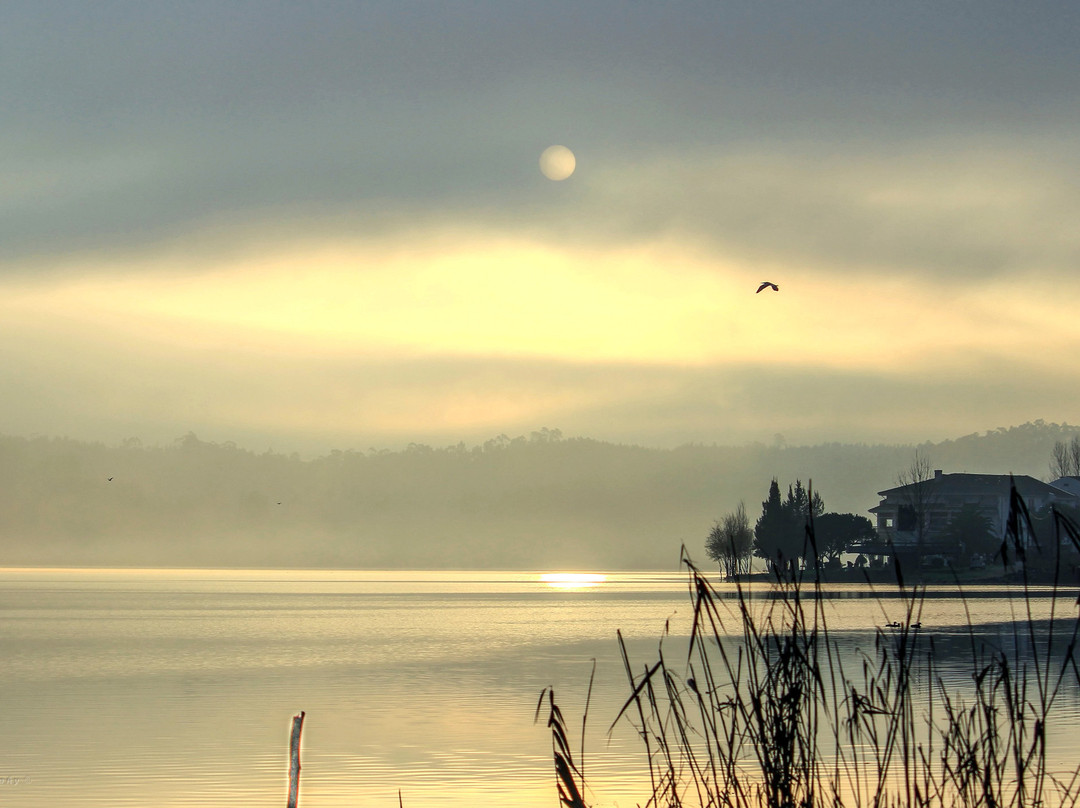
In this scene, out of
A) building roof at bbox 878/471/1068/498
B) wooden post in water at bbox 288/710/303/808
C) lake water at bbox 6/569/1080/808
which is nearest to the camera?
wooden post in water at bbox 288/710/303/808

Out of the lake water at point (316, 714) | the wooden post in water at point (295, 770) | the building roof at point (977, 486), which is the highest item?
the building roof at point (977, 486)

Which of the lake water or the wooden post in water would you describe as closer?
the wooden post in water

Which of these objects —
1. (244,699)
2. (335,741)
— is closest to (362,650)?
(244,699)

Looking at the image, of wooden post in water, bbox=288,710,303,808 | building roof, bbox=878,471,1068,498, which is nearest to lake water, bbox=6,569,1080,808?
wooden post in water, bbox=288,710,303,808

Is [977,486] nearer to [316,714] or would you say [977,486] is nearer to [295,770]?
[316,714]

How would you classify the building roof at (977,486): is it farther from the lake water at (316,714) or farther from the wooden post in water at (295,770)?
the wooden post in water at (295,770)

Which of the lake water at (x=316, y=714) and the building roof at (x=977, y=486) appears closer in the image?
the lake water at (x=316, y=714)

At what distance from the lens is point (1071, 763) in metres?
19.4

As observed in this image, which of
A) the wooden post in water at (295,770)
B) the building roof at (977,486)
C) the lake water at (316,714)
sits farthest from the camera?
the building roof at (977,486)

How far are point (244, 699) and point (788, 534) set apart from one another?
321 ft

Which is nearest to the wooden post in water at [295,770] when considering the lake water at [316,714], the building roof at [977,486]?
the lake water at [316,714]

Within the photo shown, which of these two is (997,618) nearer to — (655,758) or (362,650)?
(362,650)

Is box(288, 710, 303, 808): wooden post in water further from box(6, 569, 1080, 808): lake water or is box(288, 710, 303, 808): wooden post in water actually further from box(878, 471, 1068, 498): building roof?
box(878, 471, 1068, 498): building roof

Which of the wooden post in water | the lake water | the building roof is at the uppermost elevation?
the building roof
